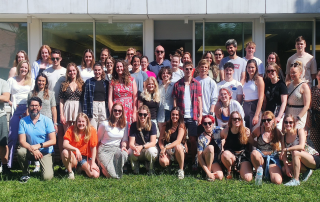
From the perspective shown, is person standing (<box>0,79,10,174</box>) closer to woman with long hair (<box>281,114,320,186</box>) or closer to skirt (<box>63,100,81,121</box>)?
skirt (<box>63,100,81,121</box>)

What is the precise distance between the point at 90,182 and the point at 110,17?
5.75 meters

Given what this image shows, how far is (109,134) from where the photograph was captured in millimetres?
6367

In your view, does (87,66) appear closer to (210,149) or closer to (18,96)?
(18,96)

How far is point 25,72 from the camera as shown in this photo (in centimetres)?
675

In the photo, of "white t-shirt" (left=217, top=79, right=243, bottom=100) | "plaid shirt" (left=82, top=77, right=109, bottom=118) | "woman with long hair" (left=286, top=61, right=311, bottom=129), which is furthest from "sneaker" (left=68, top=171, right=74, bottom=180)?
"woman with long hair" (left=286, top=61, right=311, bottom=129)

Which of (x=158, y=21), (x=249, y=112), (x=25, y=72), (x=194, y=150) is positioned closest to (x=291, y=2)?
(x=158, y=21)

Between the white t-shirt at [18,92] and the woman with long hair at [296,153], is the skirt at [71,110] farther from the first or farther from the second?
the woman with long hair at [296,153]

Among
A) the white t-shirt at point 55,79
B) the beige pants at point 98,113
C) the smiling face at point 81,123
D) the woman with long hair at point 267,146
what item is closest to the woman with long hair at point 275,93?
the woman with long hair at point 267,146

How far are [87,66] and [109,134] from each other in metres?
1.63

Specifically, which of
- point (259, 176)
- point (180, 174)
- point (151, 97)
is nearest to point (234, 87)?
point (151, 97)

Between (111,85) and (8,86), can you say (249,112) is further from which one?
(8,86)

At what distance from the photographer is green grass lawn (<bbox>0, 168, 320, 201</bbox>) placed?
5062 millimetres

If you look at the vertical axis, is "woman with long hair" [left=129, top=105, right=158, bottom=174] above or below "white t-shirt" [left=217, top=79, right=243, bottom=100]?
below

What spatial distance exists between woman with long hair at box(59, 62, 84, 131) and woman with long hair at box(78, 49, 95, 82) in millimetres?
472
